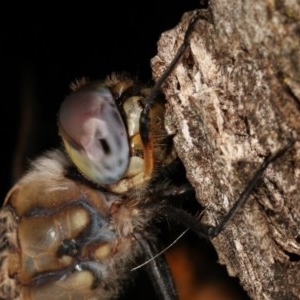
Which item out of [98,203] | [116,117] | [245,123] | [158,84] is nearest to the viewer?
[245,123]

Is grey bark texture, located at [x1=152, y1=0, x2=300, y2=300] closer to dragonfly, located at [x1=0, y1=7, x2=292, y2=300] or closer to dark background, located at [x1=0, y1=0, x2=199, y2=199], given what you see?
dragonfly, located at [x1=0, y1=7, x2=292, y2=300]

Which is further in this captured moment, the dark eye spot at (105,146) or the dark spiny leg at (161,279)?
the dark spiny leg at (161,279)

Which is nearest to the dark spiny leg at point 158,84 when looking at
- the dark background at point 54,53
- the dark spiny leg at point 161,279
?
the dark spiny leg at point 161,279

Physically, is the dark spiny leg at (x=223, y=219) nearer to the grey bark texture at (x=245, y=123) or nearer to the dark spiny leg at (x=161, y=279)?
the grey bark texture at (x=245, y=123)

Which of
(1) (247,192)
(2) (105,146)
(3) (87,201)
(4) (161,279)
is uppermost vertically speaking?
(1) (247,192)

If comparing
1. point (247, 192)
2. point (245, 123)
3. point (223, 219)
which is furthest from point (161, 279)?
point (245, 123)

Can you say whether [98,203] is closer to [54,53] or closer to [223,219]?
[223,219]

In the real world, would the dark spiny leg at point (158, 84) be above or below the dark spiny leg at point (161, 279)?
above

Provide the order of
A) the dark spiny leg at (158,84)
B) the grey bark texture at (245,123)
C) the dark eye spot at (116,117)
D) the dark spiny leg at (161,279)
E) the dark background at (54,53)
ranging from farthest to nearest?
the dark background at (54,53), the dark spiny leg at (161,279), the dark eye spot at (116,117), the dark spiny leg at (158,84), the grey bark texture at (245,123)
